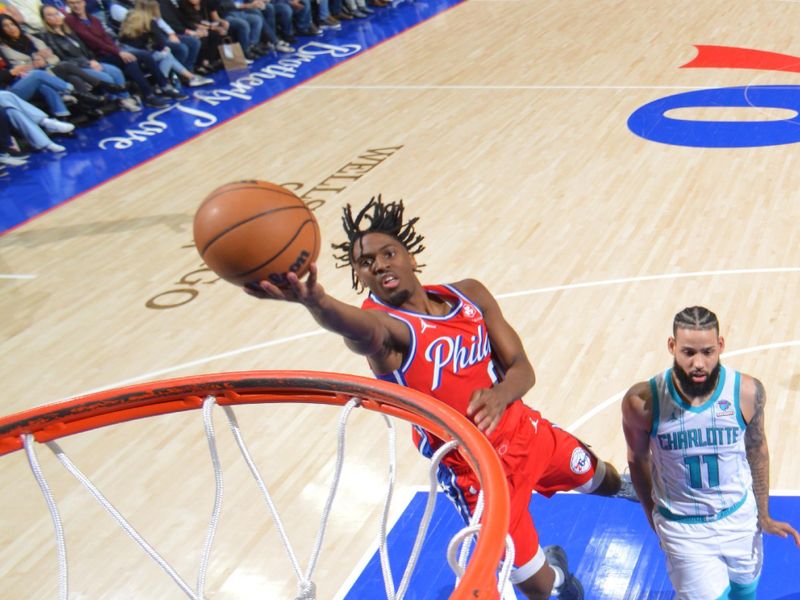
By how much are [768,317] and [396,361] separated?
131 inches

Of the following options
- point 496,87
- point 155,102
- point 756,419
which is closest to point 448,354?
point 756,419

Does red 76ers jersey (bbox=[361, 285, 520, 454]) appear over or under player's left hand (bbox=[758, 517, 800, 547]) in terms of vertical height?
over

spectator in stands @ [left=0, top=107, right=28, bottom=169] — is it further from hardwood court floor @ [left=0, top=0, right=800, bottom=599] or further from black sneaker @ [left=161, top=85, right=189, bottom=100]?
black sneaker @ [left=161, top=85, right=189, bottom=100]

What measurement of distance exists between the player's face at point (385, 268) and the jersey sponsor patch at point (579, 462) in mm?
929

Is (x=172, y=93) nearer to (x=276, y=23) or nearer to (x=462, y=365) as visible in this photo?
(x=276, y=23)

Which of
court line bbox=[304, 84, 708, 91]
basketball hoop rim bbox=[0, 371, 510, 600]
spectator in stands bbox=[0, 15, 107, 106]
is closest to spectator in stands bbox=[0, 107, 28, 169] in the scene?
spectator in stands bbox=[0, 15, 107, 106]

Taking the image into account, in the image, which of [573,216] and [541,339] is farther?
[573,216]

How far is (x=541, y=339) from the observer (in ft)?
18.5

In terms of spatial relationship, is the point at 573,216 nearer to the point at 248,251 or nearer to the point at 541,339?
the point at 541,339

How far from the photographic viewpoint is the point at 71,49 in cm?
1138

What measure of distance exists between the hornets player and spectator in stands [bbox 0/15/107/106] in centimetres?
973

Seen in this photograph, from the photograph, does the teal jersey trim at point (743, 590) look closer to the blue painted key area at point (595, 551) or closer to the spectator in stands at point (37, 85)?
the blue painted key area at point (595, 551)

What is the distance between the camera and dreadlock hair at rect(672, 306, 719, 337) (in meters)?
2.83

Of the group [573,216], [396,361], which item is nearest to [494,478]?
[396,361]
